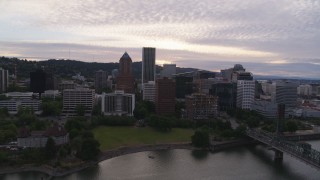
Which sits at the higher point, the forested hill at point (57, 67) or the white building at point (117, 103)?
the forested hill at point (57, 67)

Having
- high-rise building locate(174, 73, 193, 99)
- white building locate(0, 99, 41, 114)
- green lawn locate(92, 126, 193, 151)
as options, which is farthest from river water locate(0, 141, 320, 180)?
high-rise building locate(174, 73, 193, 99)

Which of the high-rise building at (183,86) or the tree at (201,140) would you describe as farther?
the high-rise building at (183,86)

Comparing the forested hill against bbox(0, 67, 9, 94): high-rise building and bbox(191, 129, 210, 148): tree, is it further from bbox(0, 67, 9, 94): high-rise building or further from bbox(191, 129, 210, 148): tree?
bbox(191, 129, 210, 148): tree

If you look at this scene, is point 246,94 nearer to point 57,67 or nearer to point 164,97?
point 164,97

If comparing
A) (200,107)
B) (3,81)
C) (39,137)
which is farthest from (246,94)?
(3,81)

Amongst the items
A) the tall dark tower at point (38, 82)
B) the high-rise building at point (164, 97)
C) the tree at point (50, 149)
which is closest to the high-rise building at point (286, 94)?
the high-rise building at point (164, 97)

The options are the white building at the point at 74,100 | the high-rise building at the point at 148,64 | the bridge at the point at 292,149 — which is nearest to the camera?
the bridge at the point at 292,149

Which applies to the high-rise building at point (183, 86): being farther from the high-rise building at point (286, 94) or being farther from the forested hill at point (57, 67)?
the forested hill at point (57, 67)
